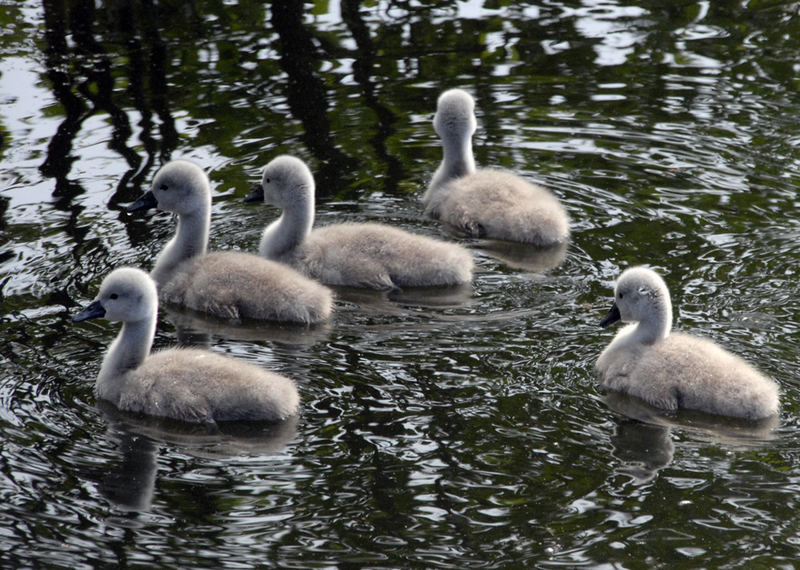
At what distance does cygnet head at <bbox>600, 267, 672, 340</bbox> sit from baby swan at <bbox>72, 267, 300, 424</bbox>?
1.96 m

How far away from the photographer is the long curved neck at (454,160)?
33.2 feet

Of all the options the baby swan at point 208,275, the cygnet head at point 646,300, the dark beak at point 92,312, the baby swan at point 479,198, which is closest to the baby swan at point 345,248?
the baby swan at point 208,275

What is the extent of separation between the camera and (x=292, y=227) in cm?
901

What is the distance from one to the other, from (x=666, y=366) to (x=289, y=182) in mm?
3155

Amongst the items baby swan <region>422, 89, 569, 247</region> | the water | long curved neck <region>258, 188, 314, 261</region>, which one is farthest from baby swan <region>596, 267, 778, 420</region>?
long curved neck <region>258, 188, 314, 261</region>

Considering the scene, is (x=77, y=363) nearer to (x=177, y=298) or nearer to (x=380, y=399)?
(x=177, y=298)

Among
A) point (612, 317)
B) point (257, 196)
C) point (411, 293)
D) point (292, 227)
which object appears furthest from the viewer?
point (257, 196)

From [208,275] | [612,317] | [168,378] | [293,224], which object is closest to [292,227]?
[293,224]

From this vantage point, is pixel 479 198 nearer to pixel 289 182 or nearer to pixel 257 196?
pixel 289 182

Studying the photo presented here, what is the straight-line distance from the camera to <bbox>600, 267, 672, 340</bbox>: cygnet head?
288 inches

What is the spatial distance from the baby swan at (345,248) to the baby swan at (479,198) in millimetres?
629

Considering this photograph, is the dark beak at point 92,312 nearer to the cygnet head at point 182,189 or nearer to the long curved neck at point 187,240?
the long curved neck at point 187,240

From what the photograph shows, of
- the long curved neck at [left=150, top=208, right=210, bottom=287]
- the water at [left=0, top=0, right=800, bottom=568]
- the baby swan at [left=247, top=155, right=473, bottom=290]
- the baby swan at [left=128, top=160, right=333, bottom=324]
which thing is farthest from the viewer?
the long curved neck at [left=150, top=208, right=210, bottom=287]

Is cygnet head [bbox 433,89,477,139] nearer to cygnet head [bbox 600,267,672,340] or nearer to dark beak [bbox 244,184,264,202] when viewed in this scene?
dark beak [bbox 244,184,264,202]
